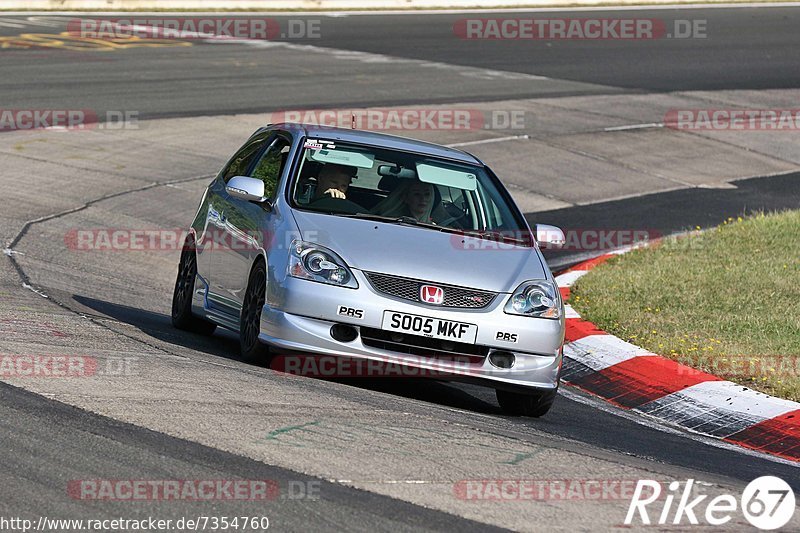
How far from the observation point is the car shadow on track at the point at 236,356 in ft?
27.7

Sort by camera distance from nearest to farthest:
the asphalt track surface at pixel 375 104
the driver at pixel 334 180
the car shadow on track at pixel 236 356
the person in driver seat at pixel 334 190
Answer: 1. the asphalt track surface at pixel 375 104
2. the car shadow on track at pixel 236 356
3. the person in driver seat at pixel 334 190
4. the driver at pixel 334 180

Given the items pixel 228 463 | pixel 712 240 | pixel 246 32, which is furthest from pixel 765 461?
pixel 246 32

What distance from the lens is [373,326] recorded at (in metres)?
7.77

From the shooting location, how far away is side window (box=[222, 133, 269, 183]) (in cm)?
984
